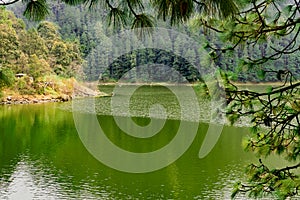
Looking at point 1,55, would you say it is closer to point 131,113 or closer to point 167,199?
point 131,113

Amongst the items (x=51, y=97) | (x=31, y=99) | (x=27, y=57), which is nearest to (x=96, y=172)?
(x=31, y=99)

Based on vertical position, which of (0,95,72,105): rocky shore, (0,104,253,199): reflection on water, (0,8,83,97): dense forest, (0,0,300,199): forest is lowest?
(0,104,253,199): reflection on water

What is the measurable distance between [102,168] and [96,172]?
0.33 m

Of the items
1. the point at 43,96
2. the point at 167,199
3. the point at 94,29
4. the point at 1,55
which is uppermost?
the point at 94,29

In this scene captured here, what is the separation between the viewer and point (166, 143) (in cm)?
1113

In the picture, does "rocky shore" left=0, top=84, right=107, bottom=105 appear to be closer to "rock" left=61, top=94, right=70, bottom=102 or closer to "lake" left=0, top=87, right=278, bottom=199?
"rock" left=61, top=94, right=70, bottom=102

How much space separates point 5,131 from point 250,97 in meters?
11.5

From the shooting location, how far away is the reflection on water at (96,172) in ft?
23.6

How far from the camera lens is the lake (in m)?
7.21

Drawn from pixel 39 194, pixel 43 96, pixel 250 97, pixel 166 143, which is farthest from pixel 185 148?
pixel 43 96

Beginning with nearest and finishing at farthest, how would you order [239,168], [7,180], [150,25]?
1. [150,25]
2. [7,180]
3. [239,168]

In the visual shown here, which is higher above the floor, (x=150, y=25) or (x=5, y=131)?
(x=150, y=25)

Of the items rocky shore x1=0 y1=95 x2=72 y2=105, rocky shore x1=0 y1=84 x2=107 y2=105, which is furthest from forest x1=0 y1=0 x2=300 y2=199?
rocky shore x1=0 y1=95 x2=72 y2=105

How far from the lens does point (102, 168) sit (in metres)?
8.78
